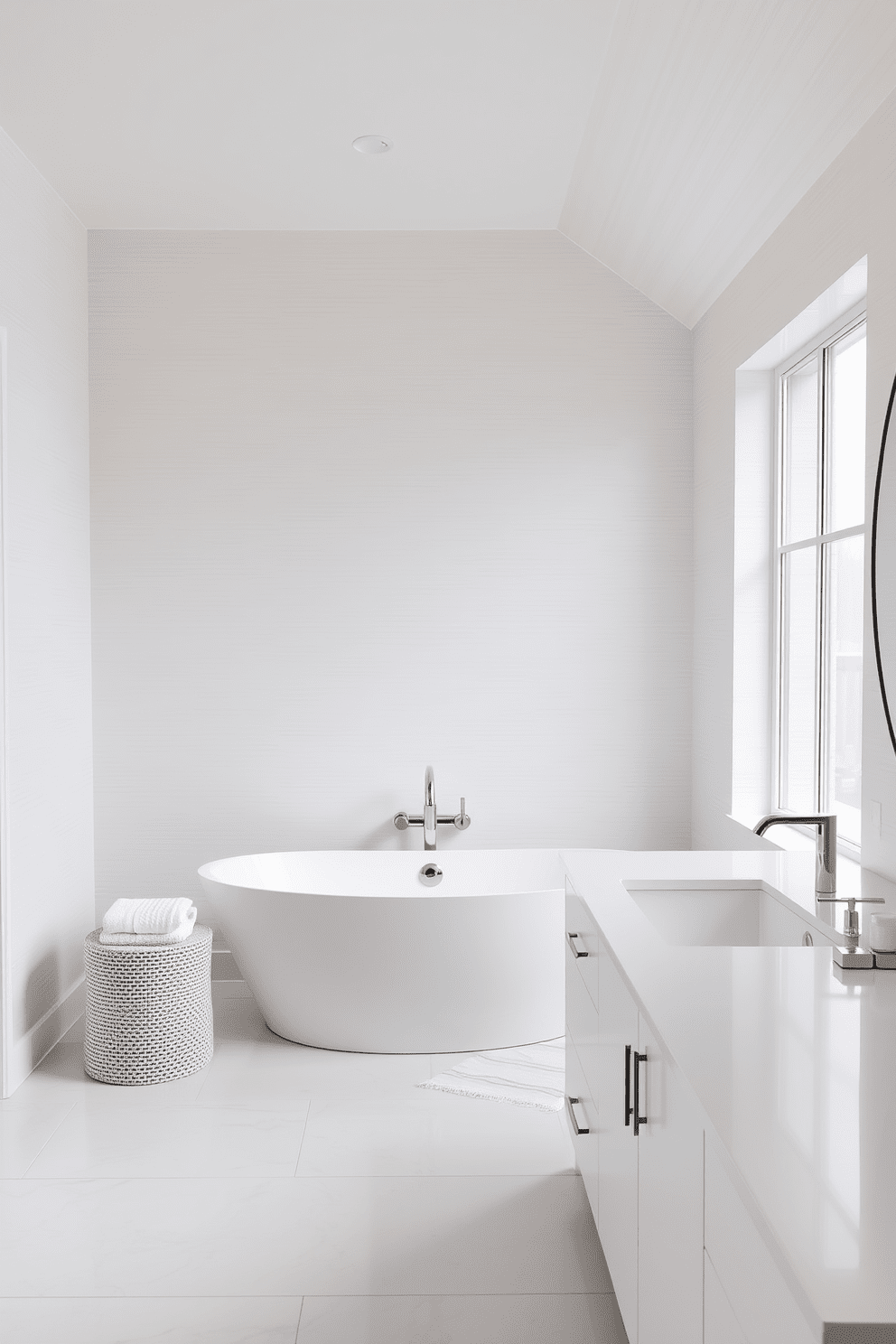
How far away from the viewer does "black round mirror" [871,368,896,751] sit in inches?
82.7

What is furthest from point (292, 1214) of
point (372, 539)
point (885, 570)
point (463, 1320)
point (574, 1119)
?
point (372, 539)

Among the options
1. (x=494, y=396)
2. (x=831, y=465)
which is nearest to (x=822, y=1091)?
(x=831, y=465)

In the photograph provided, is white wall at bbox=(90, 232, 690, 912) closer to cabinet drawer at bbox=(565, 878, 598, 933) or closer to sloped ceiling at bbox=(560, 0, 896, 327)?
sloped ceiling at bbox=(560, 0, 896, 327)

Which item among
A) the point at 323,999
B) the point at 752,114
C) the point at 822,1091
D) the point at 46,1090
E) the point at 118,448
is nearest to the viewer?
the point at 822,1091

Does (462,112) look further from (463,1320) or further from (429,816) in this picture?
(463,1320)

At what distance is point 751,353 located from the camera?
3.29m

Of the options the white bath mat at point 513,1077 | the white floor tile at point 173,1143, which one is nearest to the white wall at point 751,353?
the white bath mat at point 513,1077

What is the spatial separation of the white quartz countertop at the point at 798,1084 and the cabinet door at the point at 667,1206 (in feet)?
0.25

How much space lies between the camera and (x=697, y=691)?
3979 mm

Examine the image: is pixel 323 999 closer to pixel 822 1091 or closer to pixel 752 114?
pixel 822 1091

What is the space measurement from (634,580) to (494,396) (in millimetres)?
871

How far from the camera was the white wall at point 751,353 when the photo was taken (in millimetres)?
2275

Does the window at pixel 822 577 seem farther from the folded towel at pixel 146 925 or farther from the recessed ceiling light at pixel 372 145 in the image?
the folded towel at pixel 146 925

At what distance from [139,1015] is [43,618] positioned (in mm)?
1287
